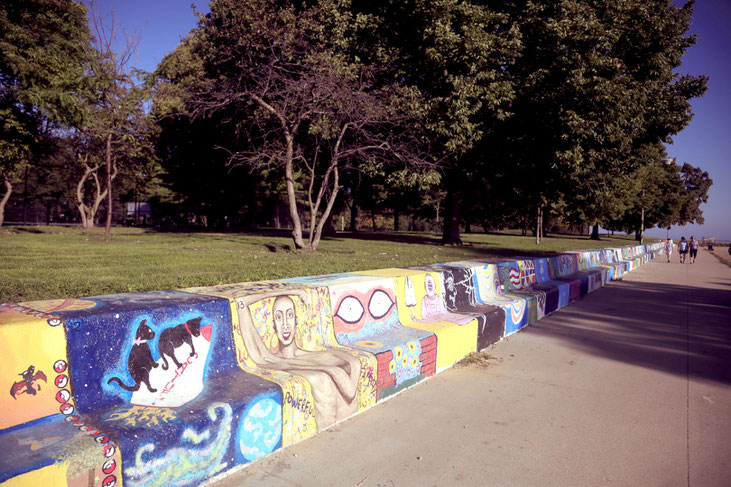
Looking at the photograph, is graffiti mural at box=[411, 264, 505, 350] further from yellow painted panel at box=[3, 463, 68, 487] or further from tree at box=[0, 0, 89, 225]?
tree at box=[0, 0, 89, 225]

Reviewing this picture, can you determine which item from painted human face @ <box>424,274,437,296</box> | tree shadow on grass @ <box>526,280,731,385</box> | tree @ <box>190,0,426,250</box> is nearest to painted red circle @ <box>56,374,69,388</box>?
painted human face @ <box>424,274,437,296</box>

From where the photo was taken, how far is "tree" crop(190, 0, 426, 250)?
37.7 ft

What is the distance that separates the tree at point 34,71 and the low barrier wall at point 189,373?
57.0ft

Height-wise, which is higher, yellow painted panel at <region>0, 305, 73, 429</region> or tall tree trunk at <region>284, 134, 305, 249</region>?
tall tree trunk at <region>284, 134, 305, 249</region>

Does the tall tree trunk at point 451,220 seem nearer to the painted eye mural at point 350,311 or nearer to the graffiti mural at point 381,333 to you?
the graffiti mural at point 381,333

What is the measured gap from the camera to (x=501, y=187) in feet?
68.6

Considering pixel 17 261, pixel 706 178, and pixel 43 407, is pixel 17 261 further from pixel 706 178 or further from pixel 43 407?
pixel 706 178

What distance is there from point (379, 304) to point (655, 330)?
15.4 ft

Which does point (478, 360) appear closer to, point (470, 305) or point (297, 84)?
point (470, 305)

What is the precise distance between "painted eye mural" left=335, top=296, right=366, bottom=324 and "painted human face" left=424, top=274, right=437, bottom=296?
4.13ft

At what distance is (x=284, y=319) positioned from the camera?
11.4ft

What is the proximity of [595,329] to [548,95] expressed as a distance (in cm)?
992

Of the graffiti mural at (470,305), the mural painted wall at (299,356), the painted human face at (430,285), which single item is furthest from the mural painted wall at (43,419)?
the graffiti mural at (470,305)

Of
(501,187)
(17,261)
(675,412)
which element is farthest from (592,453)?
(501,187)
